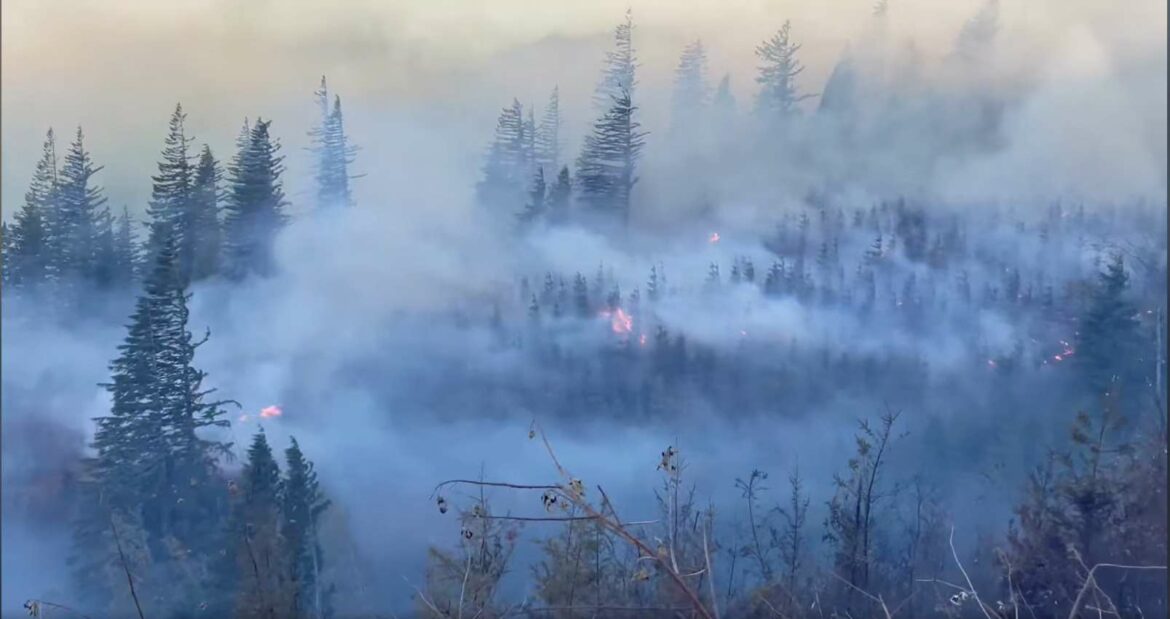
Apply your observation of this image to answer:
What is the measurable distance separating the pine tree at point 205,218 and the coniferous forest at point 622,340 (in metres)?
0.01

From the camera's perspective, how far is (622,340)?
13.0ft

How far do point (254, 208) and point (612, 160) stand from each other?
136 centimetres

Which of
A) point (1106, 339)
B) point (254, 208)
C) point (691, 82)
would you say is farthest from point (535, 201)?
point (1106, 339)

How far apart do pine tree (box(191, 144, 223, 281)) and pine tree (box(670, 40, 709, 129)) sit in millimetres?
1744

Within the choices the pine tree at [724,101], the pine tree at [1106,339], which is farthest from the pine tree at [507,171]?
the pine tree at [1106,339]

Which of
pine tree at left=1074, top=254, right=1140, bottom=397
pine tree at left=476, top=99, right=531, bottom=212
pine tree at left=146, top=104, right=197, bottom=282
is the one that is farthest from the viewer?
pine tree at left=1074, top=254, right=1140, bottom=397

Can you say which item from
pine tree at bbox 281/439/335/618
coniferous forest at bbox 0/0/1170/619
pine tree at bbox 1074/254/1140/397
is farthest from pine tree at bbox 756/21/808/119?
pine tree at bbox 281/439/335/618

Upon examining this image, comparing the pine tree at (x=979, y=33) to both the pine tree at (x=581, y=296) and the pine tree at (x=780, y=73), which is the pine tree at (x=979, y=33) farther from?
the pine tree at (x=581, y=296)

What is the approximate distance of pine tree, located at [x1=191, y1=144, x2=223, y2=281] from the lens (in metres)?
3.80

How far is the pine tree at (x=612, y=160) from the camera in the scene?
397cm

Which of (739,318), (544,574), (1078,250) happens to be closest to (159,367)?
(544,574)

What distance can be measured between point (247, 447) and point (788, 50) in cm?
253

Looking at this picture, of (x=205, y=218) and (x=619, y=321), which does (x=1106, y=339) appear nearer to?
(x=619, y=321)

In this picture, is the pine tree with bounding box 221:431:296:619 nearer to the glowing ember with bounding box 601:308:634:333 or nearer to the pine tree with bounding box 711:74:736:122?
the glowing ember with bounding box 601:308:634:333
